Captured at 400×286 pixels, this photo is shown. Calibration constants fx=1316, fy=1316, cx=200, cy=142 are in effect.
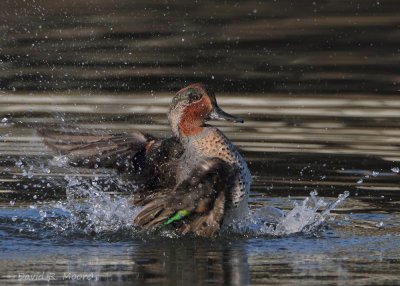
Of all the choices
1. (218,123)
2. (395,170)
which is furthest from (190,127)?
(218,123)

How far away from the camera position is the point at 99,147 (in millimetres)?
8812

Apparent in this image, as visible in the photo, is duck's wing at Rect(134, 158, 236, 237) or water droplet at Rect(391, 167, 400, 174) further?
water droplet at Rect(391, 167, 400, 174)

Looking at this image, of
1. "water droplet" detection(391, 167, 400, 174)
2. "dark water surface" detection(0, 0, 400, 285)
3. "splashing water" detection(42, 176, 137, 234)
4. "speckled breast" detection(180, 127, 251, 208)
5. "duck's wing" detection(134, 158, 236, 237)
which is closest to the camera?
"dark water surface" detection(0, 0, 400, 285)

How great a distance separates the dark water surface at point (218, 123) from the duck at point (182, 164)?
15 cm

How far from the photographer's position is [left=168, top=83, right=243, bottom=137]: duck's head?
823 cm

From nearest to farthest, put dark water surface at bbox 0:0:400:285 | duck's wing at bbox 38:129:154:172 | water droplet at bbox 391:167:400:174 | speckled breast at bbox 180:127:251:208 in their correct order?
dark water surface at bbox 0:0:400:285 → speckled breast at bbox 180:127:251:208 → duck's wing at bbox 38:129:154:172 → water droplet at bbox 391:167:400:174

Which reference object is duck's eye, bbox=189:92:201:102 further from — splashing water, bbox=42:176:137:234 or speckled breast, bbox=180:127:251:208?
splashing water, bbox=42:176:137:234

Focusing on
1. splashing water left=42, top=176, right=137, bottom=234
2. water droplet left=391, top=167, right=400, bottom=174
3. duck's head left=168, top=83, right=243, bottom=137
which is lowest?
splashing water left=42, top=176, right=137, bottom=234

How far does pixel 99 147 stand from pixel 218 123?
9.40 ft

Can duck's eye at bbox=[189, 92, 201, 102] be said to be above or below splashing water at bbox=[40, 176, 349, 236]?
above

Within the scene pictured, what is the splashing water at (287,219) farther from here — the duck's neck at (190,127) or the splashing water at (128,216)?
the duck's neck at (190,127)

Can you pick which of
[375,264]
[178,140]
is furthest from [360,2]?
[375,264]

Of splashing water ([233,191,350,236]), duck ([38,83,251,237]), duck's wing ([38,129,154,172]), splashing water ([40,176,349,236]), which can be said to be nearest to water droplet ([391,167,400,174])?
splashing water ([40,176,349,236])

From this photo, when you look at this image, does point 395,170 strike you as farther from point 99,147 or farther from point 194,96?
point 99,147
